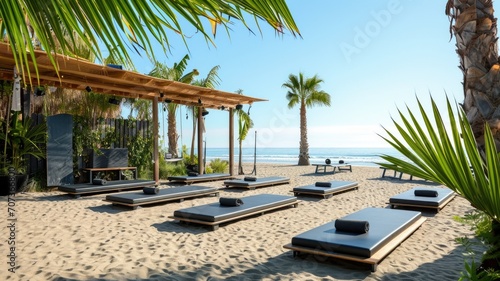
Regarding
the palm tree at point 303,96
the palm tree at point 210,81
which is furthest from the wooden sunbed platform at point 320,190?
the palm tree at point 303,96

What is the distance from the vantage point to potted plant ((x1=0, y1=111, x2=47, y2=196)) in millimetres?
8883

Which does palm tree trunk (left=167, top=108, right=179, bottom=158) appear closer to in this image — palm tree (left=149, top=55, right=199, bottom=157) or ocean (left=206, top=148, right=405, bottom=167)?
palm tree (left=149, top=55, right=199, bottom=157)

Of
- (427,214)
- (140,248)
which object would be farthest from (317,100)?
(140,248)

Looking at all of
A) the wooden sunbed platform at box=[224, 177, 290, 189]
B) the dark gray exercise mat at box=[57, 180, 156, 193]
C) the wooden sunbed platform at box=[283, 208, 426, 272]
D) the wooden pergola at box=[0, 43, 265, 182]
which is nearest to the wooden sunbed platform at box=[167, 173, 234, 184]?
the wooden pergola at box=[0, 43, 265, 182]

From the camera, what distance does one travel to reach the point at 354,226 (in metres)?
4.64

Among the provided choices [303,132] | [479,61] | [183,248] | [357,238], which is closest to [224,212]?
[183,248]

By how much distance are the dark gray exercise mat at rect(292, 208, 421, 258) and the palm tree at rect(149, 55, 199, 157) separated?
518 inches

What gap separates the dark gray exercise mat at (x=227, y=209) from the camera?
6.04 meters

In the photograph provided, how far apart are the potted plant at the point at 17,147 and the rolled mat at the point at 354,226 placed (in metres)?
8.03

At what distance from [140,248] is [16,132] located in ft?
21.6

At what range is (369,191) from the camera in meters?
10.7

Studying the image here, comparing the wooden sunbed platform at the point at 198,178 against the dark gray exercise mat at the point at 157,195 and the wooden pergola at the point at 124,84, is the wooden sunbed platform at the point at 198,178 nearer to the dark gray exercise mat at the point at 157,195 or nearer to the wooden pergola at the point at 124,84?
the wooden pergola at the point at 124,84

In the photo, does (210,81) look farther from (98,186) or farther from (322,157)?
(322,157)

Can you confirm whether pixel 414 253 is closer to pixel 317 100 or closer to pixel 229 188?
pixel 229 188
